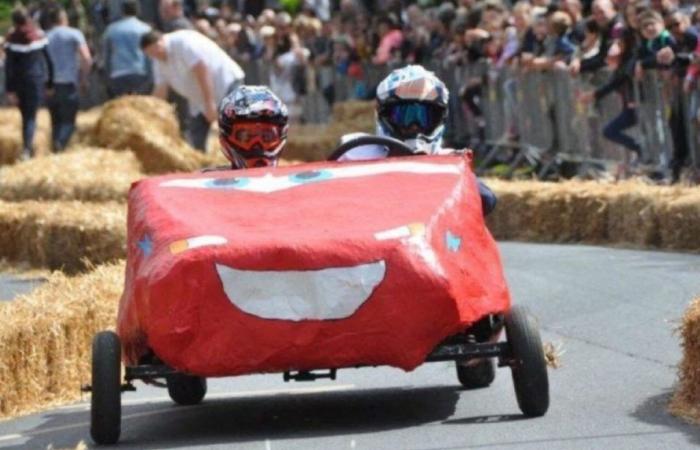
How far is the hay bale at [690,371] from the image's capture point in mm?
9086

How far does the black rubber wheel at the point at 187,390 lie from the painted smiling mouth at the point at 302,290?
1654 mm

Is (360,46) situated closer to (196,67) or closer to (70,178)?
(196,67)

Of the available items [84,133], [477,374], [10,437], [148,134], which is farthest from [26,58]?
[10,437]

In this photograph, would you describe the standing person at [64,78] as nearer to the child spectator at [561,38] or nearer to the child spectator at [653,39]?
the child spectator at [561,38]

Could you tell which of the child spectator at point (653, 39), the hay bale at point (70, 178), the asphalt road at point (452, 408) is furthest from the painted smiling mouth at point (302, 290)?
the hay bale at point (70, 178)

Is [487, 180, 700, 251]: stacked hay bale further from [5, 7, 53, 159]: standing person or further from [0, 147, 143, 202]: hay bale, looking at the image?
[5, 7, 53, 159]: standing person

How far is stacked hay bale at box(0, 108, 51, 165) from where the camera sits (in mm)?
28234

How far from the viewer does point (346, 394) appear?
1075 cm

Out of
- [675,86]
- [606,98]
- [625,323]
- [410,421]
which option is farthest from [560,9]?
[410,421]

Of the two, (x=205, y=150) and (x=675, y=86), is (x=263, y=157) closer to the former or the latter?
(x=675, y=86)

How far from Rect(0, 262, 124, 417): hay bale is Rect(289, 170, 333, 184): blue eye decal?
6.08 feet

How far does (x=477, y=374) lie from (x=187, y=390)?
135 cm

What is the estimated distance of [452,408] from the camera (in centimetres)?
986

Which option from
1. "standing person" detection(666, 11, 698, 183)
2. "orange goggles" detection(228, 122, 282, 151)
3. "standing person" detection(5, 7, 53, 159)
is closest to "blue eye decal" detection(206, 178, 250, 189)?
"orange goggles" detection(228, 122, 282, 151)
